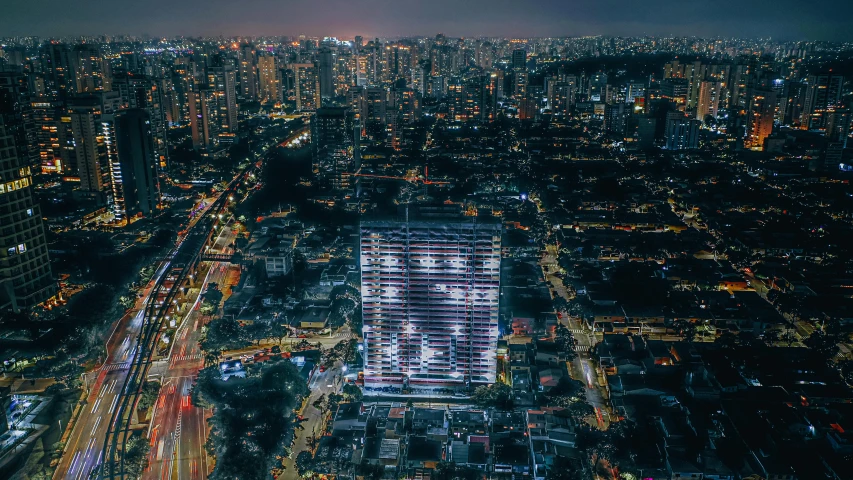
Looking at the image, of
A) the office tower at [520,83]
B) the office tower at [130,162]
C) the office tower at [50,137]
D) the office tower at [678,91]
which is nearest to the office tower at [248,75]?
the office tower at [520,83]

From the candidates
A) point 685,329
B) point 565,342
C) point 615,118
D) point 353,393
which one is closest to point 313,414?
point 353,393

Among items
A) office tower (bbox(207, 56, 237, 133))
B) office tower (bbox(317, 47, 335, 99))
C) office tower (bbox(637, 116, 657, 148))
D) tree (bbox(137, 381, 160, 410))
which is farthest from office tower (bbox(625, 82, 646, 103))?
tree (bbox(137, 381, 160, 410))

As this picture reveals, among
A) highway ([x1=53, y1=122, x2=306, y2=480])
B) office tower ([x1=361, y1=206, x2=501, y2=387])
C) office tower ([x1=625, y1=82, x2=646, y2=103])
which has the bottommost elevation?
highway ([x1=53, y1=122, x2=306, y2=480])

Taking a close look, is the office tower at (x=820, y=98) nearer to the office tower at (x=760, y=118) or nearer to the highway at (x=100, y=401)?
the office tower at (x=760, y=118)

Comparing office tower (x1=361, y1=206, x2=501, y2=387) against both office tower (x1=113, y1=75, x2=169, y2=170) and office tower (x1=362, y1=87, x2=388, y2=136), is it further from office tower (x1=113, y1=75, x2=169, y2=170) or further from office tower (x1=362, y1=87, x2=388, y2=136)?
office tower (x1=362, y1=87, x2=388, y2=136)

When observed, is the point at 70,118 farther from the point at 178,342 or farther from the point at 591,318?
the point at 591,318

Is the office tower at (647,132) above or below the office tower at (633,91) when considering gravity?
below

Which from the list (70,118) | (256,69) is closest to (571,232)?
(70,118)
